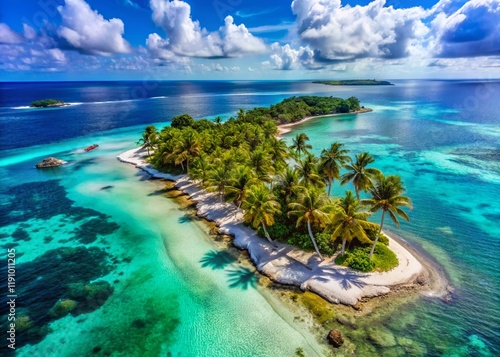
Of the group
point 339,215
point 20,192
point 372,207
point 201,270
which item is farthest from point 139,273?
point 20,192

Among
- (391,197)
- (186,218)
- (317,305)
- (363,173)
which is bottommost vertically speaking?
(186,218)

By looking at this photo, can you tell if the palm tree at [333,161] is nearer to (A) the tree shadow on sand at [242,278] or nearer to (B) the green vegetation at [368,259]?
(B) the green vegetation at [368,259]

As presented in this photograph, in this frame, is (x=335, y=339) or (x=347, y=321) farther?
(x=347, y=321)

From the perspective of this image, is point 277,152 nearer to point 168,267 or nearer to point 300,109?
point 168,267

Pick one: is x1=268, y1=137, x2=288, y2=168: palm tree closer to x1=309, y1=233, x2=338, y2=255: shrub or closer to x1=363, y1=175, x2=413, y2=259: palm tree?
x1=309, y1=233, x2=338, y2=255: shrub

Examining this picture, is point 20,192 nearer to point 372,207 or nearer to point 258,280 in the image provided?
point 258,280

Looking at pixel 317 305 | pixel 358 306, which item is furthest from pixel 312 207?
pixel 358 306

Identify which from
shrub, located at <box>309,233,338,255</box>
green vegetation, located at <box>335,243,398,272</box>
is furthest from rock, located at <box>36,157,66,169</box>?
green vegetation, located at <box>335,243,398,272</box>

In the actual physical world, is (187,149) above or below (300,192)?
below
